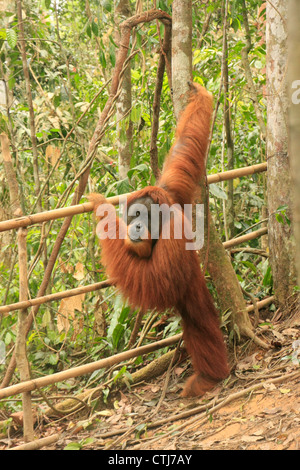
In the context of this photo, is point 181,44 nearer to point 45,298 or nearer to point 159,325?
point 45,298

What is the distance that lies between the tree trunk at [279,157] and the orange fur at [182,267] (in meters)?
0.65

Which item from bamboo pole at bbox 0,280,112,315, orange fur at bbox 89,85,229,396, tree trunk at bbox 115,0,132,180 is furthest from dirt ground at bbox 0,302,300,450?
tree trunk at bbox 115,0,132,180

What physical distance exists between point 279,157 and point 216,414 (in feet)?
6.73

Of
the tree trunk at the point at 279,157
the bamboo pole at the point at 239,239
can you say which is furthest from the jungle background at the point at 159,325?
the bamboo pole at the point at 239,239

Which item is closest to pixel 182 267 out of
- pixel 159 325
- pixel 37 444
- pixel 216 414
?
pixel 216 414

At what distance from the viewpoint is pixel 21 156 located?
226 inches

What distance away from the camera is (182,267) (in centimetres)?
341

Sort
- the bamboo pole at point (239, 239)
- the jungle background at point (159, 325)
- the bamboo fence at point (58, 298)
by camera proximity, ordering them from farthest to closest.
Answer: the bamboo pole at point (239, 239), the jungle background at point (159, 325), the bamboo fence at point (58, 298)

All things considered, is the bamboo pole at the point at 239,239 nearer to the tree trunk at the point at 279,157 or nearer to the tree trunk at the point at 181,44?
the tree trunk at the point at 279,157

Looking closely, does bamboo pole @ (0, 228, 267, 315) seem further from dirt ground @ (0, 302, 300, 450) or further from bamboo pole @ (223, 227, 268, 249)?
bamboo pole @ (223, 227, 268, 249)

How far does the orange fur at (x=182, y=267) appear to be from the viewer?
3377mm

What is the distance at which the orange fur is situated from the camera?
338 centimetres

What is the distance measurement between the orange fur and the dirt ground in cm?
20
